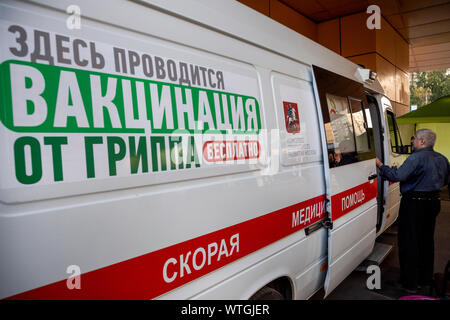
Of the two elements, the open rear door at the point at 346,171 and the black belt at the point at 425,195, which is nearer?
the open rear door at the point at 346,171

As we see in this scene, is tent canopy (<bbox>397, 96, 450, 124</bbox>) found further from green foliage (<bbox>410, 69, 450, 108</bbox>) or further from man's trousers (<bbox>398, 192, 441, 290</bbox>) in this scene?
green foliage (<bbox>410, 69, 450, 108</bbox>)

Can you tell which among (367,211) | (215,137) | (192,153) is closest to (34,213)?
(192,153)

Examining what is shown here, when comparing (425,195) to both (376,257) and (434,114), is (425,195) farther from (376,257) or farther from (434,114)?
(434,114)

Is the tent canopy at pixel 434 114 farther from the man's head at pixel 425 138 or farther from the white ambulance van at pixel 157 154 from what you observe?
the white ambulance van at pixel 157 154

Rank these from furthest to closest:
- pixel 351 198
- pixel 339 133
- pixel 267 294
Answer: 1. pixel 351 198
2. pixel 339 133
3. pixel 267 294

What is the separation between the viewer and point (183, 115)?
147 cm

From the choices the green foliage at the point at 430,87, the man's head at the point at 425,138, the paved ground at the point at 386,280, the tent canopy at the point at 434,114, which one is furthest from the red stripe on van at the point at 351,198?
the green foliage at the point at 430,87

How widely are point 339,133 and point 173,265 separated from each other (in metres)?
1.95

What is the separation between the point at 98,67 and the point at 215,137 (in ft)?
2.11

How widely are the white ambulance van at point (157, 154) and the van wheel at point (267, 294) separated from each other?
1 cm

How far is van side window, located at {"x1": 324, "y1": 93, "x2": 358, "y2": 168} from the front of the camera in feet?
8.34

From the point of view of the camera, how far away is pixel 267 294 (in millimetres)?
1992

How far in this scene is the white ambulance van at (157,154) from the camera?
101 cm

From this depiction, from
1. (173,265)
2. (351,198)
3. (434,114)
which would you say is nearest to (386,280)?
(351,198)
